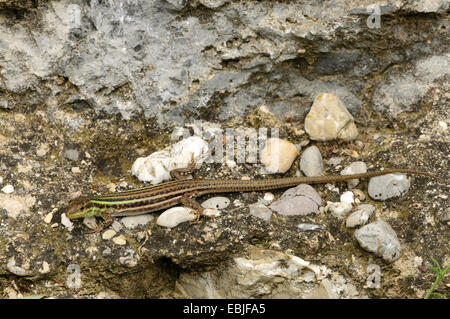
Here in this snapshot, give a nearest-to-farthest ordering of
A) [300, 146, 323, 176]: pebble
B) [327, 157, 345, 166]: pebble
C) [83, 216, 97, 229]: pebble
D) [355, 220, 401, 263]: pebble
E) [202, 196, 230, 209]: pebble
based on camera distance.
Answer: [355, 220, 401, 263]: pebble < [83, 216, 97, 229]: pebble < [202, 196, 230, 209]: pebble < [300, 146, 323, 176]: pebble < [327, 157, 345, 166]: pebble

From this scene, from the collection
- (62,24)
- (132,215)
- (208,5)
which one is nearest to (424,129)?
(208,5)

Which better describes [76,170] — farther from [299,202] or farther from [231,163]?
[299,202]

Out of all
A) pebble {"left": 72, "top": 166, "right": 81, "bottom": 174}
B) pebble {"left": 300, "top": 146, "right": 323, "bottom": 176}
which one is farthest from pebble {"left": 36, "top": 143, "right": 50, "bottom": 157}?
pebble {"left": 300, "top": 146, "right": 323, "bottom": 176}

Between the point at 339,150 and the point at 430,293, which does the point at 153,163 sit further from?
the point at 430,293

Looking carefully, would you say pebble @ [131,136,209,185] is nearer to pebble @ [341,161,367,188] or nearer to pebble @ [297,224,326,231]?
pebble @ [297,224,326,231]

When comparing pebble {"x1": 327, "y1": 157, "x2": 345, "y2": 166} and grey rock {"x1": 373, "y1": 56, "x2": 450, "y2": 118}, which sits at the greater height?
grey rock {"x1": 373, "y1": 56, "x2": 450, "y2": 118}

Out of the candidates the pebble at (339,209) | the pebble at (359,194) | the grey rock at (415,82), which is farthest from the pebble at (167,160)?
the grey rock at (415,82)

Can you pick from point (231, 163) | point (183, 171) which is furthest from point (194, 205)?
point (231, 163)
